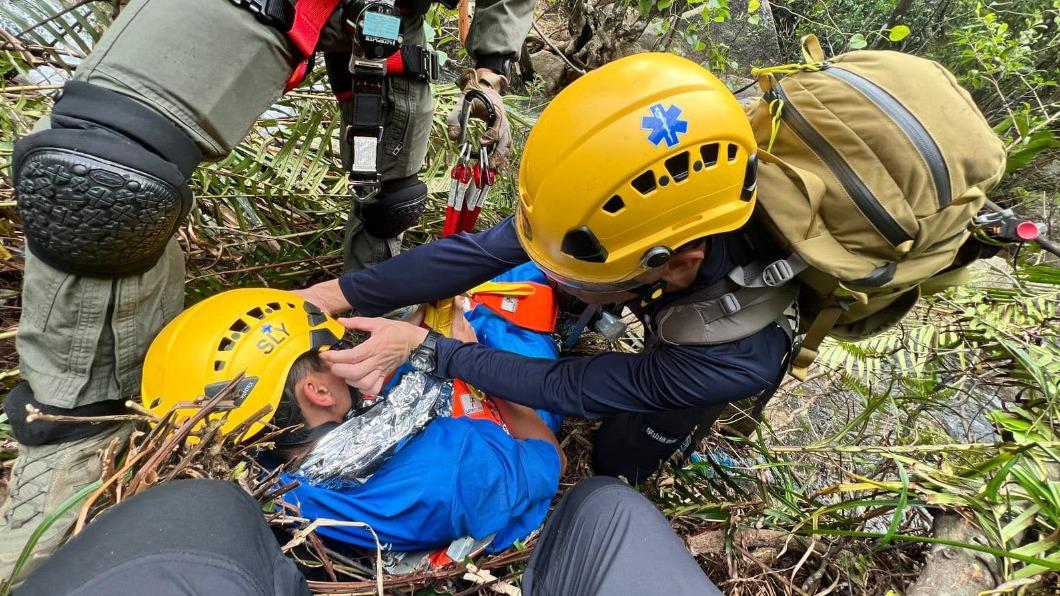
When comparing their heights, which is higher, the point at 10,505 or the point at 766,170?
the point at 766,170

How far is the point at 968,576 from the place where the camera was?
1269 millimetres

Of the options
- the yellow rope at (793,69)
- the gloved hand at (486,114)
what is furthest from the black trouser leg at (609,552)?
the gloved hand at (486,114)

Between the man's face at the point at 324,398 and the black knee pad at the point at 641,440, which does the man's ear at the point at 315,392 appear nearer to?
the man's face at the point at 324,398

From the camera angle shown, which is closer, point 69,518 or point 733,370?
point 69,518

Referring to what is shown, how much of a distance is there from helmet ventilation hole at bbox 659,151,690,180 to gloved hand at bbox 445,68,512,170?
1.02 metres

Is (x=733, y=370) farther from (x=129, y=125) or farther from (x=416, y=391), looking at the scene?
(x=129, y=125)

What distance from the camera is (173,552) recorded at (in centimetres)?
83

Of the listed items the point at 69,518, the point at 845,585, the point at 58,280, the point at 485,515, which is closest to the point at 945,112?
the point at 845,585

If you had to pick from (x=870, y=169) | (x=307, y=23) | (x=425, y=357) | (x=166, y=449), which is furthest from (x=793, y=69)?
(x=166, y=449)

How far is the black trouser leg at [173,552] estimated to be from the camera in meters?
0.77

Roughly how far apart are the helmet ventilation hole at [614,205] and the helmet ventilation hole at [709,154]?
0.22 m

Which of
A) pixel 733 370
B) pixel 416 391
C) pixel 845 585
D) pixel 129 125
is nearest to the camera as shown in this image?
pixel 129 125

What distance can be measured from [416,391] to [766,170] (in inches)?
53.7

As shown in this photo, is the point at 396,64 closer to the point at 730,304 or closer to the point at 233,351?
the point at 233,351
